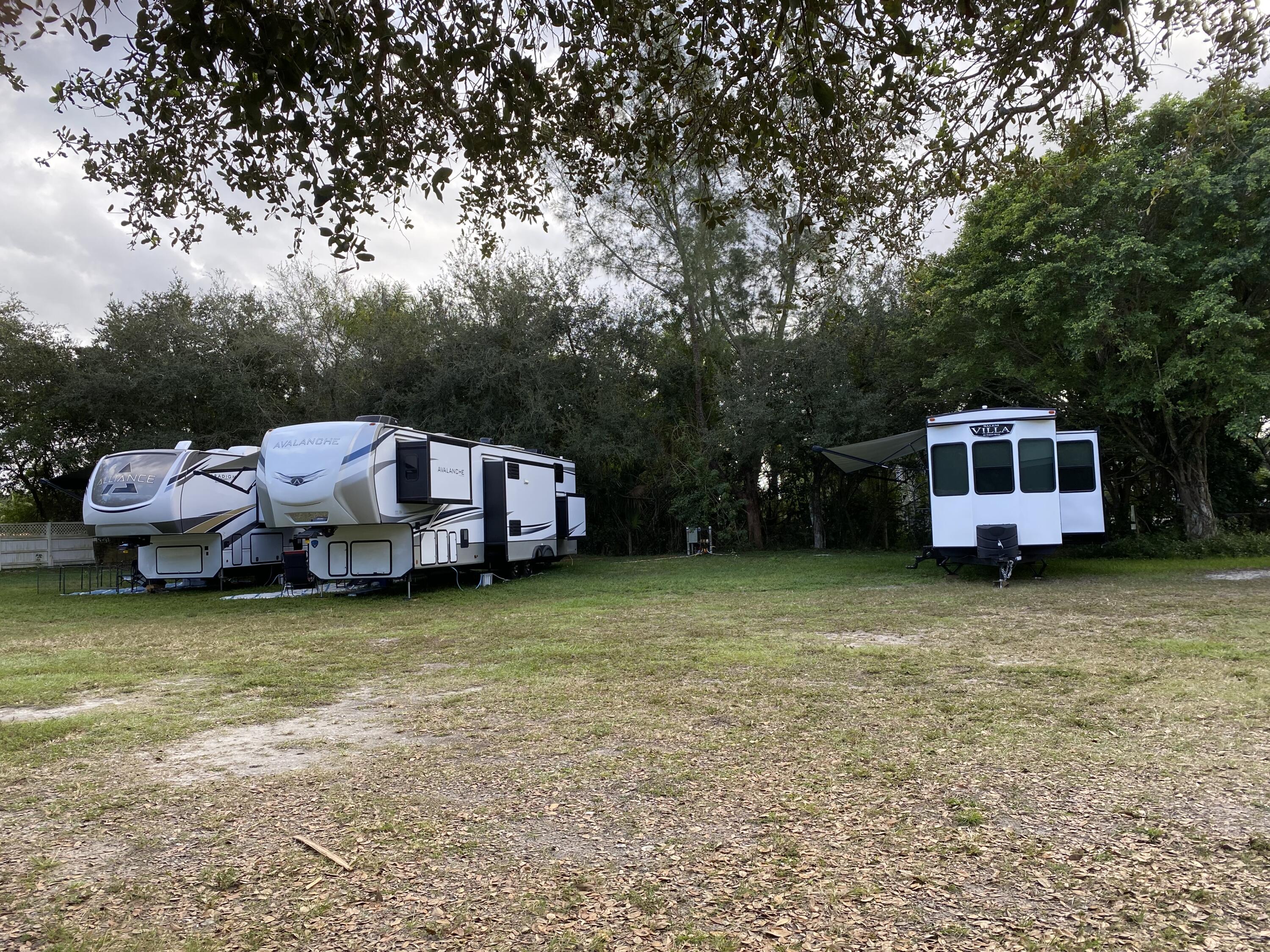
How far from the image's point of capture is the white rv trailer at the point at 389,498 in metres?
11.3

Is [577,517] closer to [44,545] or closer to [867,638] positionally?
[867,638]

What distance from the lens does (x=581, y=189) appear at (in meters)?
6.04

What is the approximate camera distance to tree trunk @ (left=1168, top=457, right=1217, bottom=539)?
15078 mm

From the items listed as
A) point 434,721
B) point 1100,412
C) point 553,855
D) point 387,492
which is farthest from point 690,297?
point 553,855

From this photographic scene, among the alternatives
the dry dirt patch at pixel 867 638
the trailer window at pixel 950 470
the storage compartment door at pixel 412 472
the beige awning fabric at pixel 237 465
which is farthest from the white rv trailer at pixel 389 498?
the trailer window at pixel 950 470

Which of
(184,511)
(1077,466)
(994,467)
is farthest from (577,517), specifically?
(1077,466)

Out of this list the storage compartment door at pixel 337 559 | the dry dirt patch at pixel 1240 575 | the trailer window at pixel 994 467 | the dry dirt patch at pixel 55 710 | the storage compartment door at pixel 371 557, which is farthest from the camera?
the storage compartment door at pixel 337 559

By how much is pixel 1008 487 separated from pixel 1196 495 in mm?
6082

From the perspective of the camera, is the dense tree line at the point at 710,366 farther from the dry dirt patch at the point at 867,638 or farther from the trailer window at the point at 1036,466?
the dry dirt patch at the point at 867,638

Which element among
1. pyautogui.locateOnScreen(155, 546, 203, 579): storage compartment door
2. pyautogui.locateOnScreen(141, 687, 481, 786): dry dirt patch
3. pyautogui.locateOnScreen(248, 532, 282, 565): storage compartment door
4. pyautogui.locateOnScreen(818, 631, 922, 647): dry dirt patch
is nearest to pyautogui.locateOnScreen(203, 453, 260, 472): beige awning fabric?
pyautogui.locateOnScreen(248, 532, 282, 565): storage compartment door

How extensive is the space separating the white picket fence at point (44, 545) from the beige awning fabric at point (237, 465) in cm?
798

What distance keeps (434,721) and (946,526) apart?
9.47 metres

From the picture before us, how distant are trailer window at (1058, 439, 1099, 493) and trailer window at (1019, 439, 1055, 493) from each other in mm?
854

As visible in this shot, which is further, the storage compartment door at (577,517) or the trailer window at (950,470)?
the storage compartment door at (577,517)
